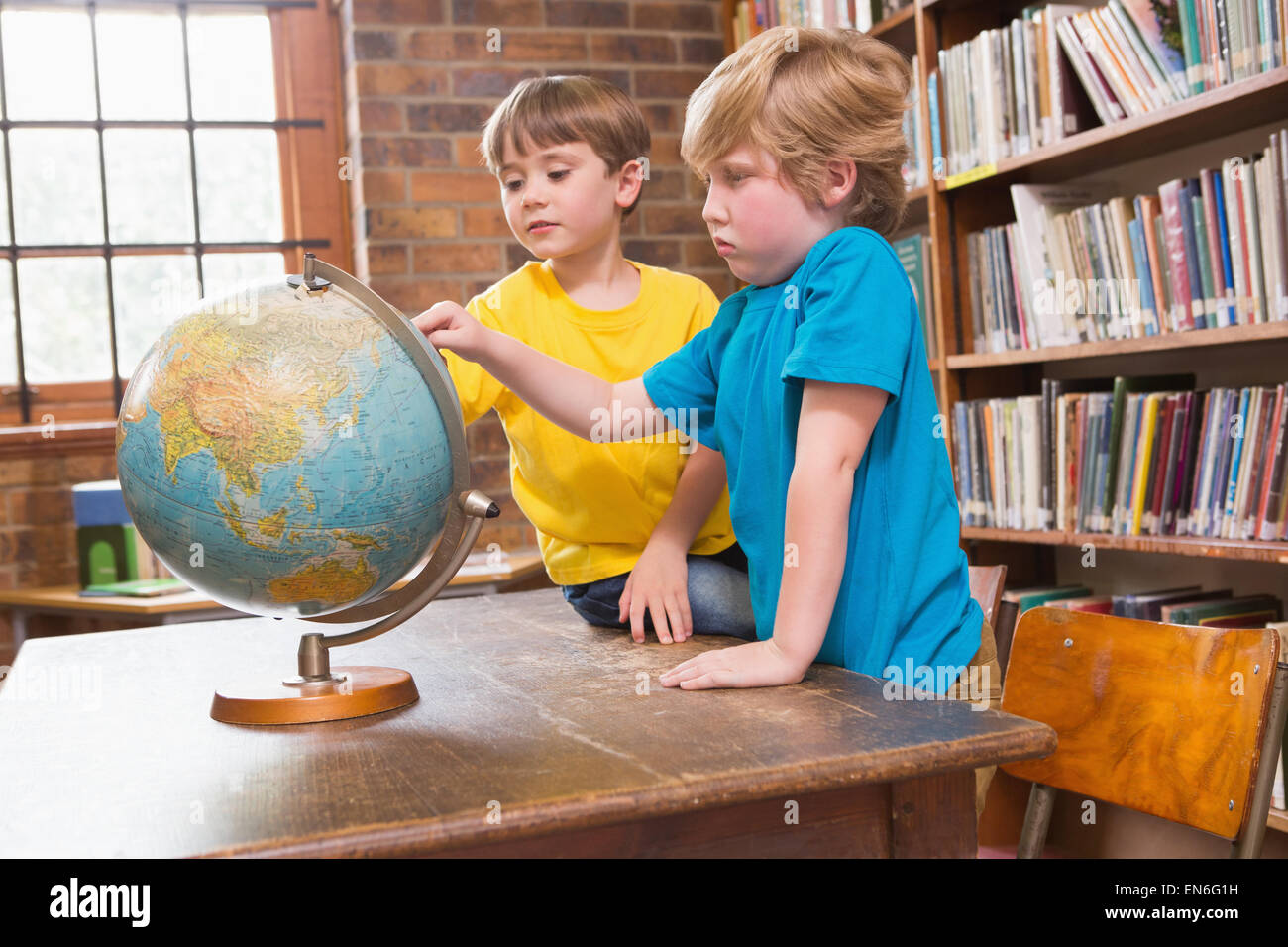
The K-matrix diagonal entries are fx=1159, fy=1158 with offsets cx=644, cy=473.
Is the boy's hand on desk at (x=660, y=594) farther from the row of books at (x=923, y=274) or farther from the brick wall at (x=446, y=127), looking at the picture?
the brick wall at (x=446, y=127)

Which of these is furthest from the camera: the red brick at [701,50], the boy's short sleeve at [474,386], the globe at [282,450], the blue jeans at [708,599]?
the red brick at [701,50]

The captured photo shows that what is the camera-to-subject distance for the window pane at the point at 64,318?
3.90m

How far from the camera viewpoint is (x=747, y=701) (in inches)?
49.3

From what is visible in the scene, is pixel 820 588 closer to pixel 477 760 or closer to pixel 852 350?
pixel 852 350

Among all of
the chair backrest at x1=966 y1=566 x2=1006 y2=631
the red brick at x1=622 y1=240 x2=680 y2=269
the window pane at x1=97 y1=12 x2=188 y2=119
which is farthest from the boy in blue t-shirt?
the window pane at x1=97 y1=12 x2=188 y2=119

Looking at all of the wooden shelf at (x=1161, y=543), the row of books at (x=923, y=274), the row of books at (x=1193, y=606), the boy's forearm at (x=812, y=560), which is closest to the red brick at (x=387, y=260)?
the row of books at (x=923, y=274)

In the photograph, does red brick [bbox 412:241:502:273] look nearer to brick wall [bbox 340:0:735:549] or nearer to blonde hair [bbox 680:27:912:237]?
brick wall [bbox 340:0:735:549]

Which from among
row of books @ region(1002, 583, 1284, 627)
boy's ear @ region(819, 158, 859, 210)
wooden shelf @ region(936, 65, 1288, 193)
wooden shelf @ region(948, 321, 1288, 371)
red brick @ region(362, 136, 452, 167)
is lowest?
row of books @ region(1002, 583, 1284, 627)

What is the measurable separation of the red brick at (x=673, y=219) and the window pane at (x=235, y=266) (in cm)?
130

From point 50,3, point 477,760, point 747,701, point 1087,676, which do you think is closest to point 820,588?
point 747,701

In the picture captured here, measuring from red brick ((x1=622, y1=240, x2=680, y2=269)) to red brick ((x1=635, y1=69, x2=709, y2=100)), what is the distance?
521 millimetres

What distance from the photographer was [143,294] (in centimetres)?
402

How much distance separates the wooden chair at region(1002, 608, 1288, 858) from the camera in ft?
4.56

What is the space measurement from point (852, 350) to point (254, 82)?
348cm
